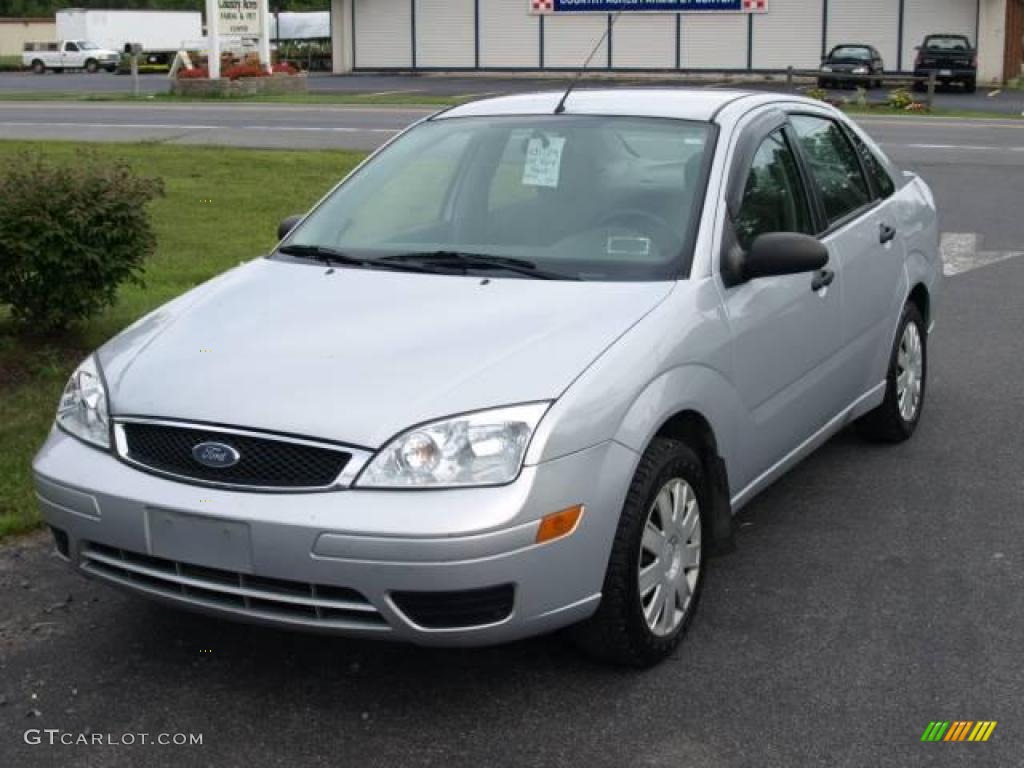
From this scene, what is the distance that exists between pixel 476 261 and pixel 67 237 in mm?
3364

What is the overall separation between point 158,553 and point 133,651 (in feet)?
2.26

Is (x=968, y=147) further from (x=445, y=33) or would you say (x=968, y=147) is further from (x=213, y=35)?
(x=445, y=33)

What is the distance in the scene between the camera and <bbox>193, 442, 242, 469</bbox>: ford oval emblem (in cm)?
387

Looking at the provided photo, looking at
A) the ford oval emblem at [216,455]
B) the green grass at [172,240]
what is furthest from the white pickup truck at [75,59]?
the ford oval emblem at [216,455]

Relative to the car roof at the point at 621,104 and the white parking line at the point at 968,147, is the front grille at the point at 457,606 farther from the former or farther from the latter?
the white parking line at the point at 968,147

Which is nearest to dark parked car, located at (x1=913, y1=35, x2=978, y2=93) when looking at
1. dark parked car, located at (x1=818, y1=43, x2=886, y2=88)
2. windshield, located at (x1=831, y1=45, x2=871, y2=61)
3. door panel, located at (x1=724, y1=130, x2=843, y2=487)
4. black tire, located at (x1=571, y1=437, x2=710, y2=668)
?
dark parked car, located at (x1=818, y1=43, x2=886, y2=88)

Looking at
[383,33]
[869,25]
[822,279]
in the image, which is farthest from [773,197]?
[383,33]

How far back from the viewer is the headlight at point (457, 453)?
3.73 m

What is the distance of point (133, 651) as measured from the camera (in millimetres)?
4484

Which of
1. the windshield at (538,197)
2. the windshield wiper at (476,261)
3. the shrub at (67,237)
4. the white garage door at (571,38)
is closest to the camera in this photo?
the windshield wiper at (476,261)

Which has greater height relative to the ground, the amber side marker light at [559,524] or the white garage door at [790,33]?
the white garage door at [790,33]

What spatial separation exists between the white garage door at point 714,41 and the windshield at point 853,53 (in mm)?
9027

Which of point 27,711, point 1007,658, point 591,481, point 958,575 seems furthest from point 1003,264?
point 27,711

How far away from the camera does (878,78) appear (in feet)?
114
